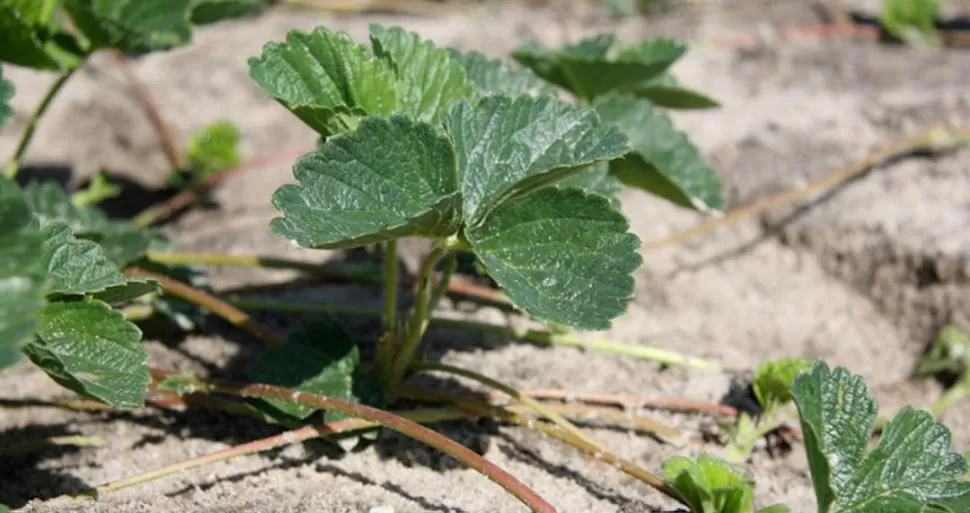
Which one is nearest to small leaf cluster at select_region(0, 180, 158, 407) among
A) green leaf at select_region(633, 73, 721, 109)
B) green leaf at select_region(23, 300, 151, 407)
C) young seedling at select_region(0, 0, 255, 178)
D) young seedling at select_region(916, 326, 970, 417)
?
green leaf at select_region(23, 300, 151, 407)

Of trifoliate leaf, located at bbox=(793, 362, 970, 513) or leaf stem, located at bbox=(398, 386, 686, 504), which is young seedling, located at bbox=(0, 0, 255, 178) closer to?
leaf stem, located at bbox=(398, 386, 686, 504)

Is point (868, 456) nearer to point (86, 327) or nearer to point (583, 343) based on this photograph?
point (583, 343)

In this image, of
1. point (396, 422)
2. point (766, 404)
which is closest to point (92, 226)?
point (396, 422)

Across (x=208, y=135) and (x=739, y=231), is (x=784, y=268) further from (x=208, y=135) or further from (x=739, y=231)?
(x=208, y=135)

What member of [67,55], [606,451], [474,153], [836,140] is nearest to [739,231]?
[836,140]

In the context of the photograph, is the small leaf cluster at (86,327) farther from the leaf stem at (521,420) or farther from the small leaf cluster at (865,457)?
the small leaf cluster at (865,457)

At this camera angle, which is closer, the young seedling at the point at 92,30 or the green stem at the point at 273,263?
the young seedling at the point at 92,30

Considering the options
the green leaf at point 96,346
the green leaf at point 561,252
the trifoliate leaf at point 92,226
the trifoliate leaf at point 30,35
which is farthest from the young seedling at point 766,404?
the trifoliate leaf at point 30,35
